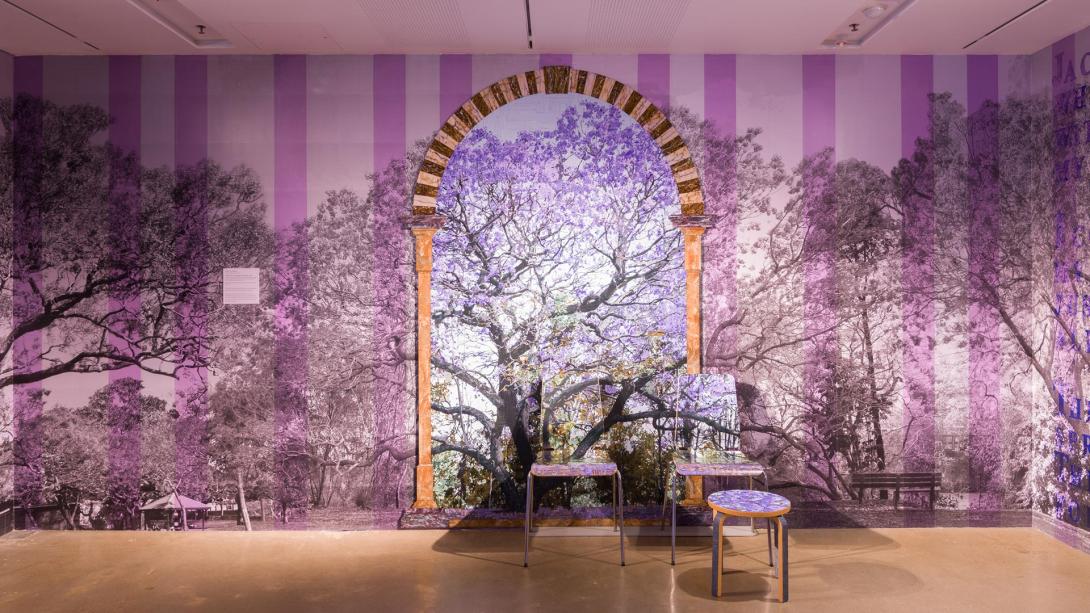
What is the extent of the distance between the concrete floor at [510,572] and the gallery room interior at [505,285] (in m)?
0.20

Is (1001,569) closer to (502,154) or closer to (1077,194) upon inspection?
(1077,194)

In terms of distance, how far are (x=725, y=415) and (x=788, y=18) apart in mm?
2332

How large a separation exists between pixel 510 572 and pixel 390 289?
1.90 metres

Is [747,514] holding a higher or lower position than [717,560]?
higher

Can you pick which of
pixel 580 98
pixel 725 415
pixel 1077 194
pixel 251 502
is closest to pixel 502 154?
pixel 580 98

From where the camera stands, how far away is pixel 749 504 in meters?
3.50

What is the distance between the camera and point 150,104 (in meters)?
4.59

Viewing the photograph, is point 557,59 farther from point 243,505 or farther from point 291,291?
point 243,505

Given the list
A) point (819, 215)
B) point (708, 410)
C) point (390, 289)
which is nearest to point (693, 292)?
point (708, 410)

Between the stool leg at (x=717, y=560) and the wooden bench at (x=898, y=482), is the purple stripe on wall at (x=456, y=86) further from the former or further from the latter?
the wooden bench at (x=898, y=482)

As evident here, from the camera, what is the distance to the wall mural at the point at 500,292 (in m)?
4.54

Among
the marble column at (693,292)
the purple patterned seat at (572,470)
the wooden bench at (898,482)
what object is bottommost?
the wooden bench at (898,482)

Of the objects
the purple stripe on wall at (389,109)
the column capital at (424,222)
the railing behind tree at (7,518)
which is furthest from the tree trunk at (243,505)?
the purple stripe on wall at (389,109)

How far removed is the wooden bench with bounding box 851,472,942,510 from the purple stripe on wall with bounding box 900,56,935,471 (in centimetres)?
6
